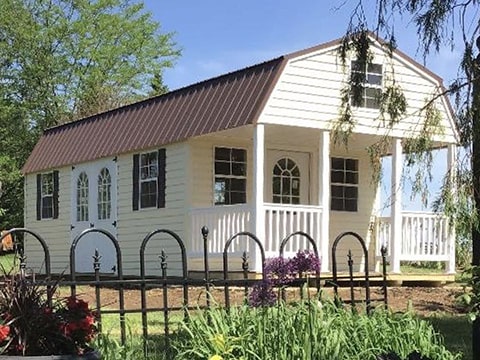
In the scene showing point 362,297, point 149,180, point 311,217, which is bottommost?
point 362,297

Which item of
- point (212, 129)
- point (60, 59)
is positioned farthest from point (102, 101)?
point (212, 129)

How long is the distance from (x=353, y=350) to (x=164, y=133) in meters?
10.7

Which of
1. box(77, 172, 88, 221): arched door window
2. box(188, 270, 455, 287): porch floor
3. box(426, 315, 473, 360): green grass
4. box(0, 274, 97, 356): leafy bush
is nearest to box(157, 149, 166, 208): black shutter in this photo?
box(188, 270, 455, 287): porch floor

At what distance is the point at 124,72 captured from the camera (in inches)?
1478

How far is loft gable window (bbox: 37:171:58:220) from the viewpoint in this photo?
2089cm

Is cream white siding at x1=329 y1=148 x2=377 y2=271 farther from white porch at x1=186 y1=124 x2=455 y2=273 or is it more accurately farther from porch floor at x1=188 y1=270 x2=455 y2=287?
porch floor at x1=188 y1=270 x2=455 y2=287

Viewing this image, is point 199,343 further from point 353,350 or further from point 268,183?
point 268,183

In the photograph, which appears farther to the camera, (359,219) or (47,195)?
(47,195)

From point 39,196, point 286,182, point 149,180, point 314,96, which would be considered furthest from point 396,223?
point 39,196

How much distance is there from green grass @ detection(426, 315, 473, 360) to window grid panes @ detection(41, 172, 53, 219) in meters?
13.5

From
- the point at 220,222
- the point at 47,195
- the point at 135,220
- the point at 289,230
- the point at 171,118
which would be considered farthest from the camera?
the point at 47,195

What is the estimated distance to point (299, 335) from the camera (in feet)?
17.1

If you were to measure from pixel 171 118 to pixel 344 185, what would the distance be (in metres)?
4.15

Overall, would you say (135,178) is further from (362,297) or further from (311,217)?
(362,297)
